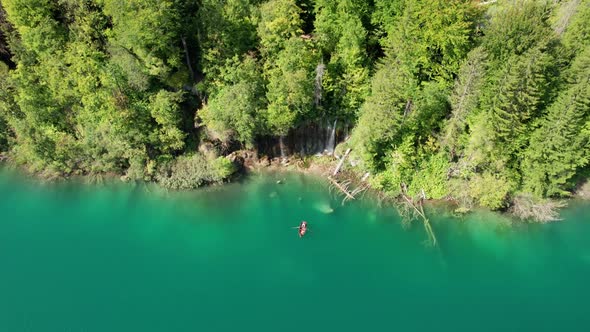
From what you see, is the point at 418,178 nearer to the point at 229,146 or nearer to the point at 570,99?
the point at 570,99

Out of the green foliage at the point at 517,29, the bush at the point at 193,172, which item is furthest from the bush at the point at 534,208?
the bush at the point at 193,172

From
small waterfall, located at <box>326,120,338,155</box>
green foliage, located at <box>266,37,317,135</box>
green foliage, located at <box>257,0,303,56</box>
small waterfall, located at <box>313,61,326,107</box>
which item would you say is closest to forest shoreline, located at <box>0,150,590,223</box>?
small waterfall, located at <box>326,120,338,155</box>

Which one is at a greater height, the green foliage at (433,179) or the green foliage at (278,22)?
the green foliage at (278,22)

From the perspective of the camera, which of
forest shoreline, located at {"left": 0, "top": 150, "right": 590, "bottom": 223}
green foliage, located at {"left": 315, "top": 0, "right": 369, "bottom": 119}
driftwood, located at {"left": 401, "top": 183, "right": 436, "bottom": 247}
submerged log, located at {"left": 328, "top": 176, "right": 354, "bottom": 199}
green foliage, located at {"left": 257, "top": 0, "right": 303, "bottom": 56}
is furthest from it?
submerged log, located at {"left": 328, "top": 176, "right": 354, "bottom": 199}

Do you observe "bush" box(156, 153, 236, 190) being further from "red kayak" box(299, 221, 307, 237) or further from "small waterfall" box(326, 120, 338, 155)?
"small waterfall" box(326, 120, 338, 155)

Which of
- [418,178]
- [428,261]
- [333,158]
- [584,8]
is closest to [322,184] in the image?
[333,158]

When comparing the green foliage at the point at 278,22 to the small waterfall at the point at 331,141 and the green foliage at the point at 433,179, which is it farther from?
the green foliage at the point at 433,179
